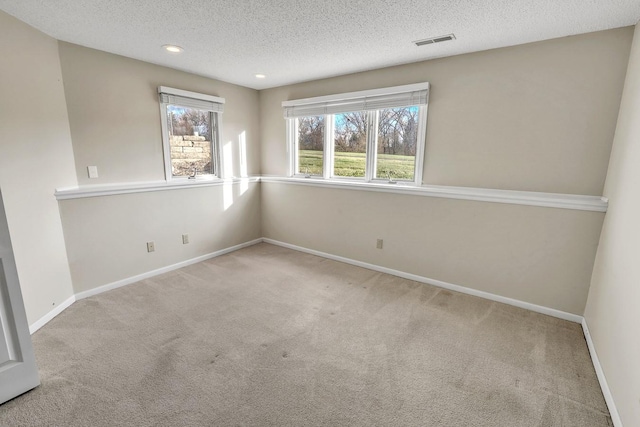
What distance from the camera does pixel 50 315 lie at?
7.87 ft

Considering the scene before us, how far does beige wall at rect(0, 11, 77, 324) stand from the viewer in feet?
6.75

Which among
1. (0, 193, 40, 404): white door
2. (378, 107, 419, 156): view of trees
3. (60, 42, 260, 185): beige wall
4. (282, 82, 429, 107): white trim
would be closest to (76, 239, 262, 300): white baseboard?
(60, 42, 260, 185): beige wall

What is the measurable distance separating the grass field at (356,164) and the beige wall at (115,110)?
5.28ft

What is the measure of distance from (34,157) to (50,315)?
50.9 inches

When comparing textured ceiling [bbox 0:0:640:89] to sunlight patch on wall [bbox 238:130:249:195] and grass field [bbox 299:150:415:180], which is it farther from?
sunlight patch on wall [bbox 238:130:249:195]

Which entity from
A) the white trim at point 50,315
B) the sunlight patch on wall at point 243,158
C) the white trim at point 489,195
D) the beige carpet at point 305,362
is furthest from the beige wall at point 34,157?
the white trim at point 489,195

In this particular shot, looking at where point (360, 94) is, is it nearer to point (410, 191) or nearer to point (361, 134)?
point (361, 134)

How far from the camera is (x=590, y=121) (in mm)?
2293

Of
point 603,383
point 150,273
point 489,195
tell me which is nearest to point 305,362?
point 603,383

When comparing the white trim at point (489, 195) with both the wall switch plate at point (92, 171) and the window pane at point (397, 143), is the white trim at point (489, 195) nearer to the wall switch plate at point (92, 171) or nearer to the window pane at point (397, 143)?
the window pane at point (397, 143)

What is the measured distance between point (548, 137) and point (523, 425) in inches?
85.7

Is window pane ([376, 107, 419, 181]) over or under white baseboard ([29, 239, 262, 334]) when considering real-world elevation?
over

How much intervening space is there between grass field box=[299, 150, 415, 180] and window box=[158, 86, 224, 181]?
1239mm

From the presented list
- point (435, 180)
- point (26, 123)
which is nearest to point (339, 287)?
point (435, 180)
